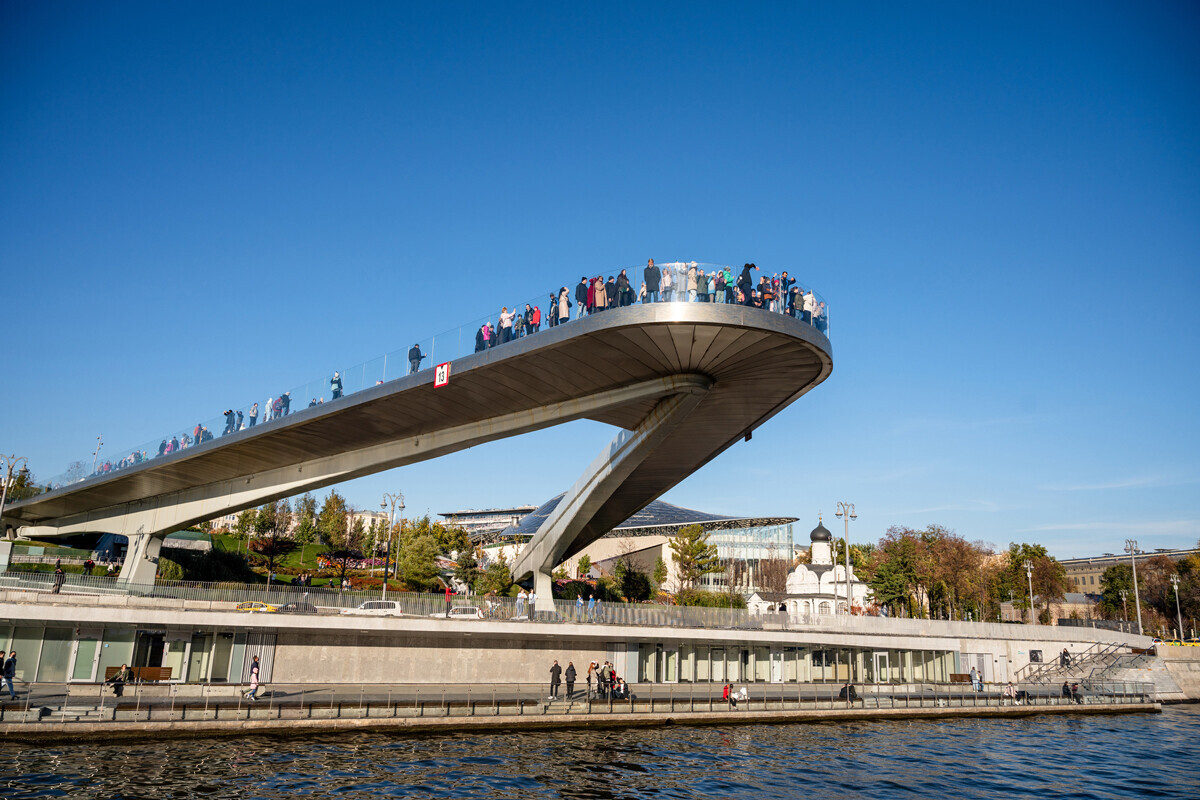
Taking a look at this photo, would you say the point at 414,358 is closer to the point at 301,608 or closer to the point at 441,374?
the point at 441,374

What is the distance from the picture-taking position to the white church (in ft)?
250

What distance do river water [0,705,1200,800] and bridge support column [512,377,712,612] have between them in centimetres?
1148

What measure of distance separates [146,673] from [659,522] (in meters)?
77.2

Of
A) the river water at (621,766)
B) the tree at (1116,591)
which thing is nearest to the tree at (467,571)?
the river water at (621,766)

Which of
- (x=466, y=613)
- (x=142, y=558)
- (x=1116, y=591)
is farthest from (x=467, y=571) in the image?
(x=1116, y=591)

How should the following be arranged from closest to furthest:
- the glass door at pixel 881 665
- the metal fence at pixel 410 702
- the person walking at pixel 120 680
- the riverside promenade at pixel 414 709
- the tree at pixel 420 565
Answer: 1. the riverside promenade at pixel 414 709
2. the metal fence at pixel 410 702
3. the person walking at pixel 120 680
4. the glass door at pixel 881 665
5. the tree at pixel 420 565

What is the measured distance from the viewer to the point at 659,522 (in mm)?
99688

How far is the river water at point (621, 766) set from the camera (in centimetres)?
1620

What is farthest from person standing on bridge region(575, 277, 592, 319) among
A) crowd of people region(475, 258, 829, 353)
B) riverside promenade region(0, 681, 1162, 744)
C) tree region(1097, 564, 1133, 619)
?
tree region(1097, 564, 1133, 619)

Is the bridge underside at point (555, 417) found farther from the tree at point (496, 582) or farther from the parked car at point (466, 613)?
the tree at point (496, 582)

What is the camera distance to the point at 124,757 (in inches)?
696

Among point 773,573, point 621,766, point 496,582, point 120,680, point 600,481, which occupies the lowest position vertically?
point 621,766

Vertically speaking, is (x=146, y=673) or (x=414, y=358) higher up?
(x=414, y=358)

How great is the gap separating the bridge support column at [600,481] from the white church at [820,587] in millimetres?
36611
